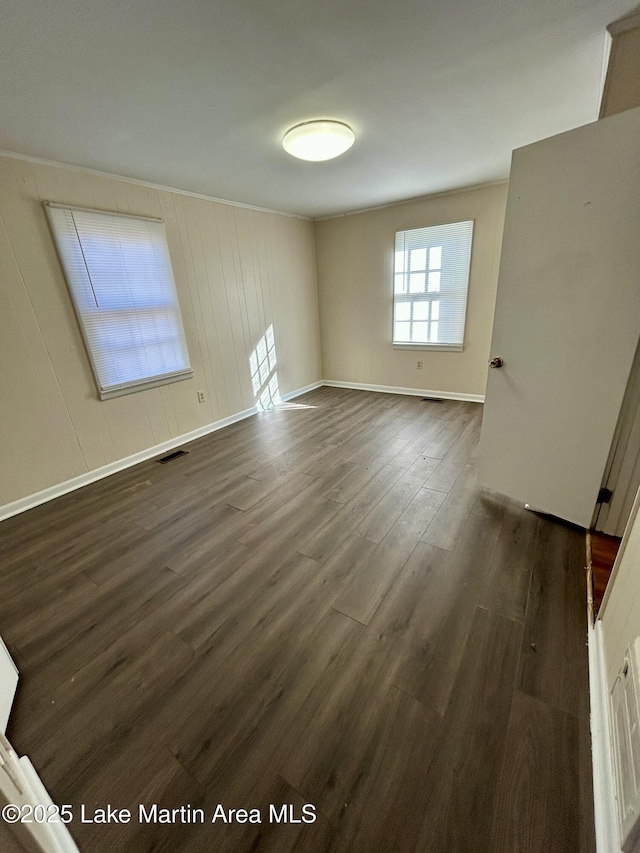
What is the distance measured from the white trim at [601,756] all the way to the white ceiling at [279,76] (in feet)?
8.32

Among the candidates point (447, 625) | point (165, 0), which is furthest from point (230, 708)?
point (165, 0)

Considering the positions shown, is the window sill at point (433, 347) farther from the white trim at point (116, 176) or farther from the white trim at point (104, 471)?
the white trim at point (104, 471)

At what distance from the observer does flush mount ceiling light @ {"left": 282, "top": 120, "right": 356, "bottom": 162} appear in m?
2.12

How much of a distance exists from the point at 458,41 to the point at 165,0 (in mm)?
1247

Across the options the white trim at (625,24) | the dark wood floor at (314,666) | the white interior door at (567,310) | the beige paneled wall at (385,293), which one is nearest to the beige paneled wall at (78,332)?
the beige paneled wall at (385,293)

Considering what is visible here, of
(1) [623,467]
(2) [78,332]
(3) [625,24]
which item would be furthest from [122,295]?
(1) [623,467]

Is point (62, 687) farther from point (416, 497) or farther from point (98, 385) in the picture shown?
point (98, 385)

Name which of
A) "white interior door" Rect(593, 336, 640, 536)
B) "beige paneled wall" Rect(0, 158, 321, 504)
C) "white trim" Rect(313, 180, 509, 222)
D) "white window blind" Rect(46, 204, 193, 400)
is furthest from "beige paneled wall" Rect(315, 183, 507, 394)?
"white interior door" Rect(593, 336, 640, 536)

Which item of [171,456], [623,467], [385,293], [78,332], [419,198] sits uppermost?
[419,198]

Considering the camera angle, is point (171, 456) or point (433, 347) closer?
point (171, 456)

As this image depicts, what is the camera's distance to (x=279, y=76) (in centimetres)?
167

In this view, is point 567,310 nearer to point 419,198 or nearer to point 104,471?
point 419,198

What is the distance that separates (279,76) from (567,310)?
186 cm

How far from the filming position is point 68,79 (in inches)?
62.1
